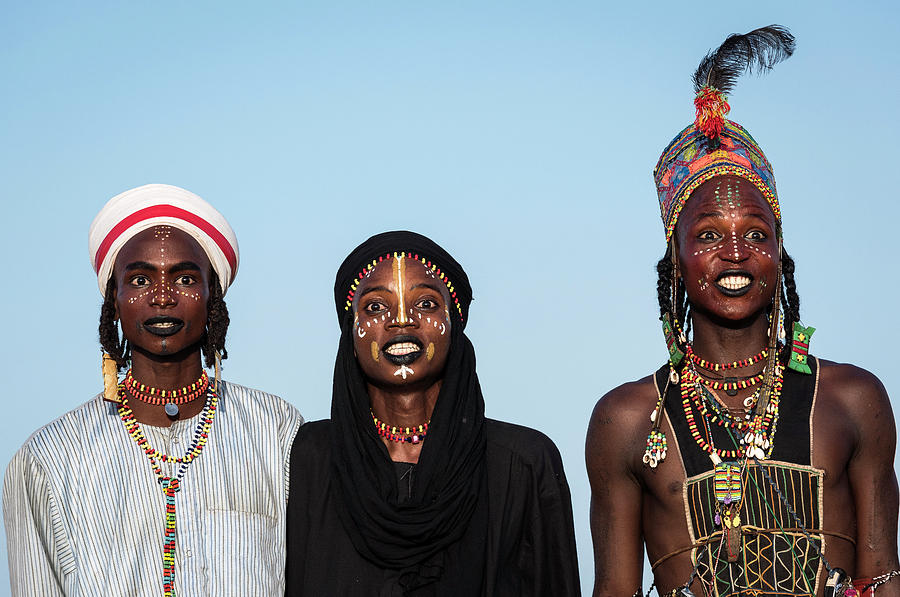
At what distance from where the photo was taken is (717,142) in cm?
766

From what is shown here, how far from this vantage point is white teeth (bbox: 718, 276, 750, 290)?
718 cm

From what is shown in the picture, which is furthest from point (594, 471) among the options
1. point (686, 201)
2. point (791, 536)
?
point (686, 201)

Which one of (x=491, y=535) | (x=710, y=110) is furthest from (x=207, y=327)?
(x=710, y=110)

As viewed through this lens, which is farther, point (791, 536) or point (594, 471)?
point (594, 471)

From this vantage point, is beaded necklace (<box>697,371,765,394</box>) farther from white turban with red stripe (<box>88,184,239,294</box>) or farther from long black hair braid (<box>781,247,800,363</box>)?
white turban with red stripe (<box>88,184,239,294</box>)

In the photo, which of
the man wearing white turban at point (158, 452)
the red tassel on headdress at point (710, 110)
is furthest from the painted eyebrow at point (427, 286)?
the red tassel on headdress at point (710, 110)

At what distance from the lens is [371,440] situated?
7.13m

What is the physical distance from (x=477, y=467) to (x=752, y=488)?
1423 millimetres

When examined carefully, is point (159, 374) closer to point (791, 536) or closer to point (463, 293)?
point (463, 293)

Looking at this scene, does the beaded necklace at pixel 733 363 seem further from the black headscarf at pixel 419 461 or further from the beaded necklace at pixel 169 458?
the beaded necklace at pixel 169 458

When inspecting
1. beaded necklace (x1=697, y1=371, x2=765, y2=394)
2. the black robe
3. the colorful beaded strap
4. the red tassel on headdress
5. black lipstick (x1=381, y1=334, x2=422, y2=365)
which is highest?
the red tassel on headdress

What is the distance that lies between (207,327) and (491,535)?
1.87 metres

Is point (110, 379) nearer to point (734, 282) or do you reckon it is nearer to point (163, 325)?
point (163, 325)

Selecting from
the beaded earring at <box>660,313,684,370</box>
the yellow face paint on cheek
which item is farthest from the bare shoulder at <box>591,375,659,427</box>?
the yellow face paint on cheek
